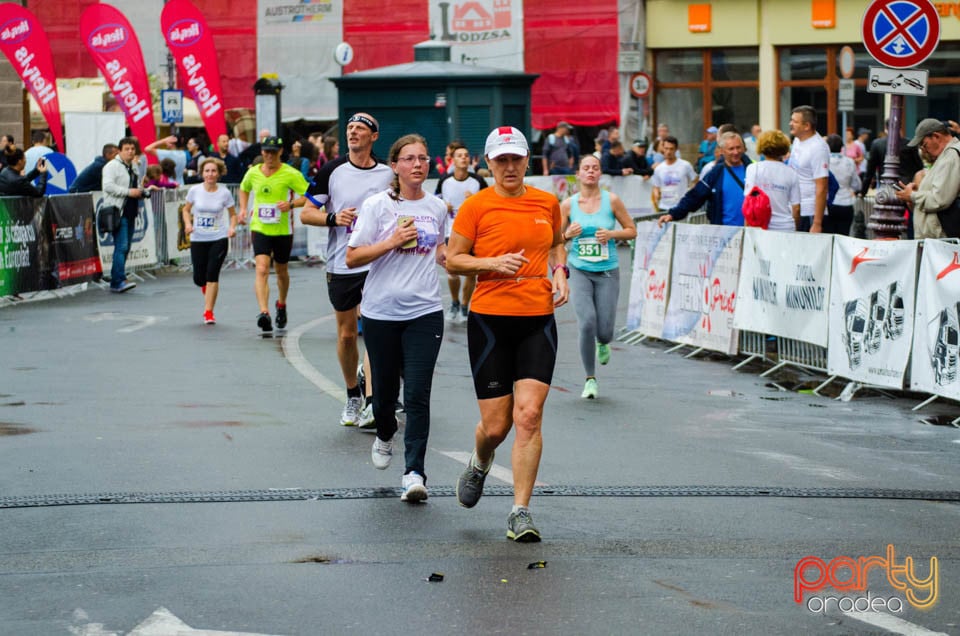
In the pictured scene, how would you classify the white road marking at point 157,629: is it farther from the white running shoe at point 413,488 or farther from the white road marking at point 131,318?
the white road marking at point 131,318

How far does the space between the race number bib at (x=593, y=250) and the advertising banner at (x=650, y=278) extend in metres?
3.75

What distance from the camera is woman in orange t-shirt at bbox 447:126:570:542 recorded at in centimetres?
757

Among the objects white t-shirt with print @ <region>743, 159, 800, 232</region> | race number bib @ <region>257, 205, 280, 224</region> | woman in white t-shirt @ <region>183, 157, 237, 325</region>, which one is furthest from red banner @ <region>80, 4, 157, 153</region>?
white t-shirt with print @ <region>743, 159, 800, 232</region>

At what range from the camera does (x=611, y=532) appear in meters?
7.47

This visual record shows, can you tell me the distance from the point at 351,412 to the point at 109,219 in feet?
40.7

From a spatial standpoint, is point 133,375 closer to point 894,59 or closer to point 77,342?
point 77,342

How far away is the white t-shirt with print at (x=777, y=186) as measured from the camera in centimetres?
1462

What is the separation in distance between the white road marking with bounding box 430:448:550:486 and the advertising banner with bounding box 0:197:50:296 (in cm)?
1182

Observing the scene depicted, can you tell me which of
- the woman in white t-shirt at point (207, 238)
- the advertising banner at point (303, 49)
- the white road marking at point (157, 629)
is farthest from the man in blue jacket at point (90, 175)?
the advertising banner at point (303, 49)

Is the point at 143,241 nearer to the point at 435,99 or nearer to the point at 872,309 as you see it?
the point at 435,99

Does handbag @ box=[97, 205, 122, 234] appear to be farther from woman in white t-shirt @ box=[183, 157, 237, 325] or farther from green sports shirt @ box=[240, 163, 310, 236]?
green sports shirt @ box=[240, 163, 310, 236]

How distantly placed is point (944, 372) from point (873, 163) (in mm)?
8593

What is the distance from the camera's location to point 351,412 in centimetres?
1069

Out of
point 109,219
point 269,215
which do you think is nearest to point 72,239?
point 109,219
